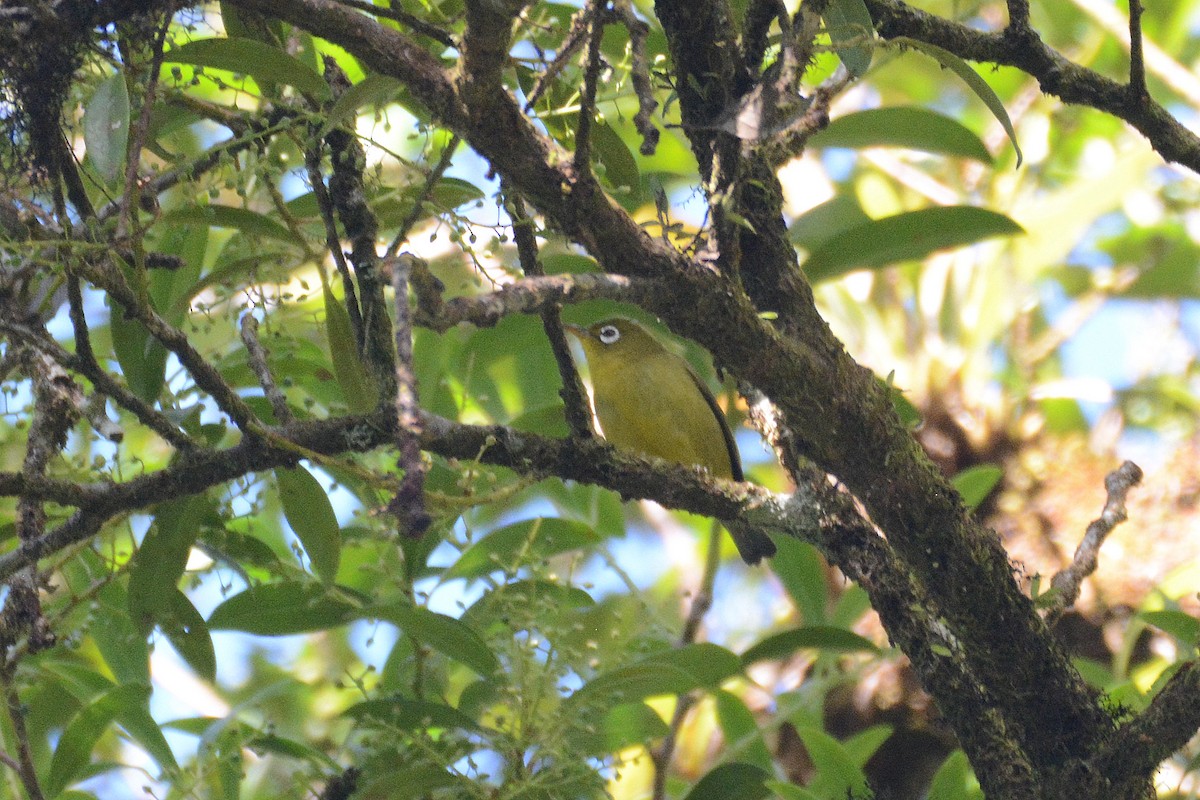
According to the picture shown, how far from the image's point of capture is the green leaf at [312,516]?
2.68 meters

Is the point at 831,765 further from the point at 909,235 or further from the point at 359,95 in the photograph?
the point at 359,95

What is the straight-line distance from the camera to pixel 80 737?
2900 mm

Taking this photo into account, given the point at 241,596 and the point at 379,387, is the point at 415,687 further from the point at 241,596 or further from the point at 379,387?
the point at 379,387

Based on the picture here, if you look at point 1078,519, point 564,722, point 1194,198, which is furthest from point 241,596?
point 1194,198

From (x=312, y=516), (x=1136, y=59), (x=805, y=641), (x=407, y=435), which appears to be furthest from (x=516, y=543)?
(x=407, y=435)

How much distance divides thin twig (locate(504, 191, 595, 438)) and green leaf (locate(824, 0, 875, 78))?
665 millimetres

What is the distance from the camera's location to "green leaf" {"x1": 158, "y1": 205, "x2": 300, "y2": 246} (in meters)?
2.53

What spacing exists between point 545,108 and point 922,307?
358 centimetres

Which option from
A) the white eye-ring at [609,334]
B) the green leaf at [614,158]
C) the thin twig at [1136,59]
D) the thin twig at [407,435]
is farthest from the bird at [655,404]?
the thin twig at [407,435]

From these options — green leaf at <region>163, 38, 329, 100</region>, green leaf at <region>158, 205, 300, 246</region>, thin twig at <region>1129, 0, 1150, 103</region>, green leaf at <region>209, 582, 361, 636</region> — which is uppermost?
green leaf at <region>163, 38, 329, 100</region>

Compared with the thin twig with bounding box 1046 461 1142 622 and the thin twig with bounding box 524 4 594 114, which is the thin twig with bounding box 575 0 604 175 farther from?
the thin twig with bounding box 1046 461 1142 622

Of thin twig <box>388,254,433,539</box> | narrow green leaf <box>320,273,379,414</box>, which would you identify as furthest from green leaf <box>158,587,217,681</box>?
thin twig <box>388,254,433,539</box>

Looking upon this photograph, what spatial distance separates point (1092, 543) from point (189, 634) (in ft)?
7.22

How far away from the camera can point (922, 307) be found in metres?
5.75
